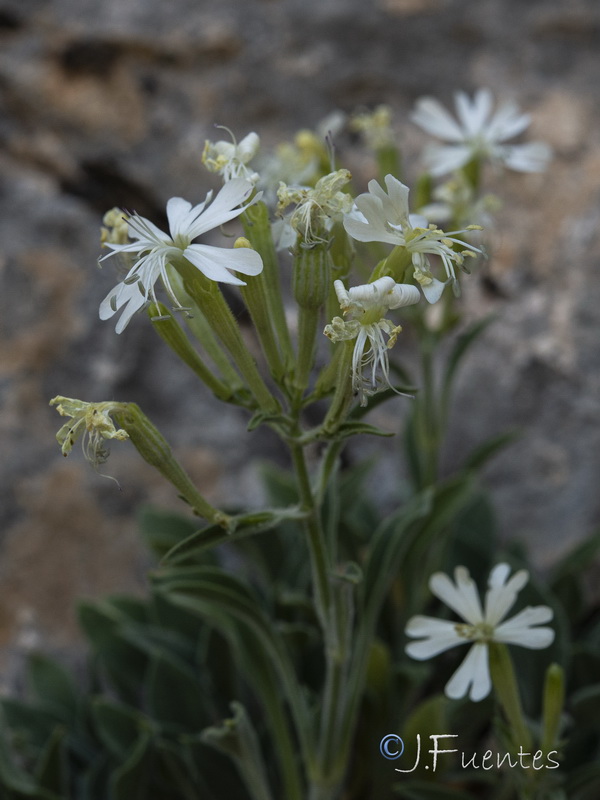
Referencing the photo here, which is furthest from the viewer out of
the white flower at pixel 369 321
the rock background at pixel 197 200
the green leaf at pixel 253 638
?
the rock background at pixel 197 200

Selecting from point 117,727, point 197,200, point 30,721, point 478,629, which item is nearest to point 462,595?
point 478,629

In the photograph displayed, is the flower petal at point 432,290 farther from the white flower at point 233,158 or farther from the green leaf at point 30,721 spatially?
the green leaf at point 30,721

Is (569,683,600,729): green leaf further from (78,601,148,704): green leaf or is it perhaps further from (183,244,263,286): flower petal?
(183,244,263,286): flower petal

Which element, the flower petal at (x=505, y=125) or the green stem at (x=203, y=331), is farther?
the flower petal at (x=505, y=125)

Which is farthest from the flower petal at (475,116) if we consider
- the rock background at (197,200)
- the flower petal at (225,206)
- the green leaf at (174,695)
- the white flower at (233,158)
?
the green leaf at (174,695)

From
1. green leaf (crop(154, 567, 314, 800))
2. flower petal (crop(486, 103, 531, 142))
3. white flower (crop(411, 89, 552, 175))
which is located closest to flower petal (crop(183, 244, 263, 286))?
green leaf (crop(154, 567, 314, 800))

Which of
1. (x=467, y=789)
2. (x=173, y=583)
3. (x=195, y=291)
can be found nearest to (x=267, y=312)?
(x=195, y=291)

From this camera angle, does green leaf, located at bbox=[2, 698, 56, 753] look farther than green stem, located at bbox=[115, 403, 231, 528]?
Yes
